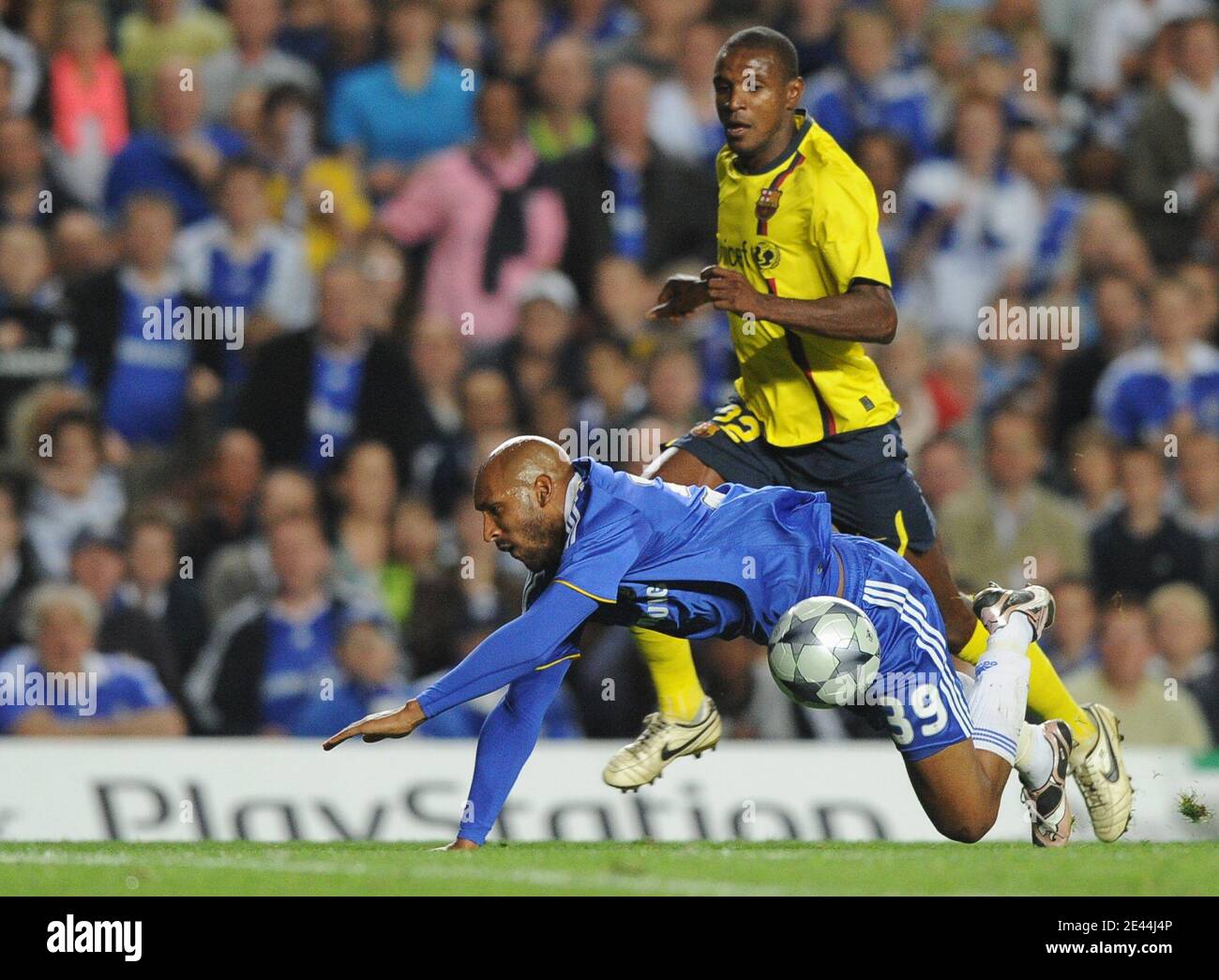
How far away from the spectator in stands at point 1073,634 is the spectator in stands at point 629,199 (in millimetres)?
3190

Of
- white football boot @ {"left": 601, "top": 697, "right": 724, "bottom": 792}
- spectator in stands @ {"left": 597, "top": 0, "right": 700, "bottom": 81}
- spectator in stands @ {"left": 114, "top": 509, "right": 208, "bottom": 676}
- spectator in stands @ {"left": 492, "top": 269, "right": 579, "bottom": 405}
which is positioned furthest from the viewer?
spectator in stands @ {"left": 597, "top": 0, "right": 700, "bottom": 81}

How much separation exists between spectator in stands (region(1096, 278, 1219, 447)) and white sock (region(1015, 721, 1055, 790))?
4578 mm

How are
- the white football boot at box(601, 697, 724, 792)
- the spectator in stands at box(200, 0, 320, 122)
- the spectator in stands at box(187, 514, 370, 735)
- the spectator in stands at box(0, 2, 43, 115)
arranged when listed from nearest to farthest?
the white football boot at box(601, 697, 724, 792)
the spectator in stands at box(187, 514, 370, 735)
the spectator in stands at box(0, 2, 43, 115)
the spectator in stands at box(200, 0, 320, 122)

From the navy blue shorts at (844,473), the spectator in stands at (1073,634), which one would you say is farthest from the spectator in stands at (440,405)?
the navy blue shorts at (844,473)

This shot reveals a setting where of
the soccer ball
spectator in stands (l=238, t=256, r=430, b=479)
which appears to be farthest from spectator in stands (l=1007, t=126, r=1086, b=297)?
the soccer ball

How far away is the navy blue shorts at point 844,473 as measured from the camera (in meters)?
8.03

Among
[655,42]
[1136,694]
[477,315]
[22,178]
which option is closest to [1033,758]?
[1136,694]

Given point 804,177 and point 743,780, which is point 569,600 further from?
point 743,780

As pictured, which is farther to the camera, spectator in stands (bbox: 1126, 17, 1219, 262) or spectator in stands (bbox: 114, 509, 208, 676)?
spectator in stands (bbox: 1126, 17, 1219, 262)

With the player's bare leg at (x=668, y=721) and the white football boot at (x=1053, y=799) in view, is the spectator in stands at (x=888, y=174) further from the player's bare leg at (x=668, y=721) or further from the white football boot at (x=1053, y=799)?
the white football boot at (x=1053, y=799)

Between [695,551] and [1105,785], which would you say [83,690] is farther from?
[1105,785]

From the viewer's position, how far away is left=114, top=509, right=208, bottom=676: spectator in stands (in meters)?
11.1

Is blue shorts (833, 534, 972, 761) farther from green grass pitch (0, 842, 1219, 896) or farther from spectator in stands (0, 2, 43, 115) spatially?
spectator in stands (0, 2, 43, 115)
